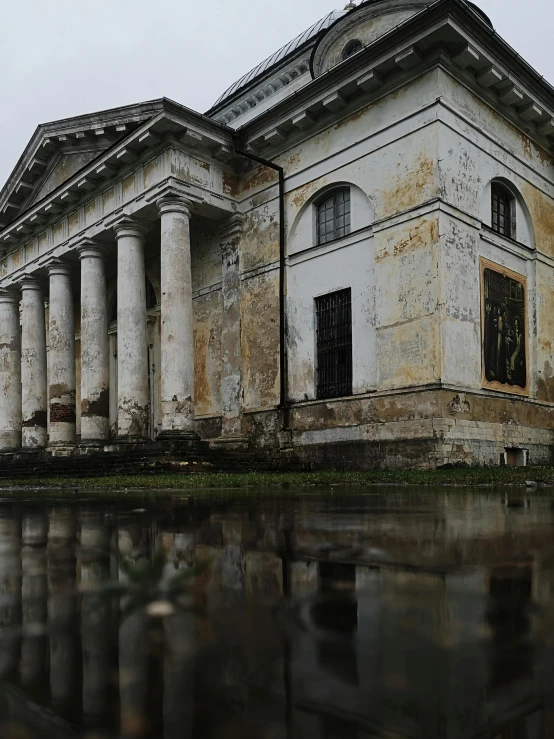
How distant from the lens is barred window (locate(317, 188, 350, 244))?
53.4ft

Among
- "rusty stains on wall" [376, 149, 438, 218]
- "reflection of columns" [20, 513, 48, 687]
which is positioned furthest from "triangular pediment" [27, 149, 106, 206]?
"reflection of columns" [20, 513, 48, 687]

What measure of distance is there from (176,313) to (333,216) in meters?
4.87

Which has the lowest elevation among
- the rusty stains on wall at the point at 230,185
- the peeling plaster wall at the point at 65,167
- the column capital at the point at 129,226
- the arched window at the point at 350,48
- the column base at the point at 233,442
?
the column base at the point at 233,442

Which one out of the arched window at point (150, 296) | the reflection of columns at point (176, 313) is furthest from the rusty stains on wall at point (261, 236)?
the arched window at point (150, 296)

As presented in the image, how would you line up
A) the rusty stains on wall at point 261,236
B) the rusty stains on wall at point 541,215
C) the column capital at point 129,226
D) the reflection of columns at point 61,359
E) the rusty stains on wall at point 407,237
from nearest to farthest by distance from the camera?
1. the rusty stains on wall at point 407,237
2. the rusty stains on wall at point 541,215
3. the rusty stains on wall at point 261,236
4. the column capital at point 129,226
5. the reflection of columns at point 61,359

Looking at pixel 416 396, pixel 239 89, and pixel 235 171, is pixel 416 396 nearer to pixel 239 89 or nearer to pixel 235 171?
pixel 235 171

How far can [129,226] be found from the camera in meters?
18.8

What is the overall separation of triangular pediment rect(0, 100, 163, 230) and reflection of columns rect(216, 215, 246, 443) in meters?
3.93

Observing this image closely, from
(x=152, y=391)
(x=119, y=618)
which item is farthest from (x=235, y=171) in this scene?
(x=119, y=618)

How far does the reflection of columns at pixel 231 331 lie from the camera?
18156mm

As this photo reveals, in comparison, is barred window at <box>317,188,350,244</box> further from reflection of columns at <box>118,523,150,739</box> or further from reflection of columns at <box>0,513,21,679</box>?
reflection of columns at <box>118,523,150,739</box>

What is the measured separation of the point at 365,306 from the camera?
15367mm

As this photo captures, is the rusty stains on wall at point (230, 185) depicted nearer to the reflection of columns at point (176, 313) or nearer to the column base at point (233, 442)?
the reflection of columns at point (176, 313)

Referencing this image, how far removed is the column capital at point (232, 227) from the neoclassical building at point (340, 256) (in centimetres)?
6
